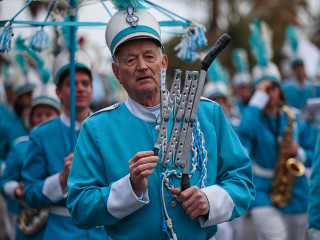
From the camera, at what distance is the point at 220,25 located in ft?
75.2

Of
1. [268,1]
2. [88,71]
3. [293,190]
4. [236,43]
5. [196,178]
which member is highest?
[268,1]

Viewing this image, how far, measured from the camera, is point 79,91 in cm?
428

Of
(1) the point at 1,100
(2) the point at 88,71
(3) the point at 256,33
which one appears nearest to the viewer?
(2) the point at 88,71

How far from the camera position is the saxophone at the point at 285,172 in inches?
245

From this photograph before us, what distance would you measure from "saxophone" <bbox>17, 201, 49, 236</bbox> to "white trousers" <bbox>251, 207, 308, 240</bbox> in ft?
8.88

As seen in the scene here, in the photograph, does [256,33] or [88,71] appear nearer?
[88,71]

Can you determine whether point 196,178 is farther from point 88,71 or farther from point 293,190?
point 293,190

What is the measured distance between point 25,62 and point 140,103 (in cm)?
523

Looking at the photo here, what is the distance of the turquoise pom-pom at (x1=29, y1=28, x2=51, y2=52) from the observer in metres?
3.87

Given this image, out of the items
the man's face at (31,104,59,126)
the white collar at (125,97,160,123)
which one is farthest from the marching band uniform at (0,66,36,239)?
the white collar at (125,97,160,123)

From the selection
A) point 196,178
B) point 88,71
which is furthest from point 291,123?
point 196,178

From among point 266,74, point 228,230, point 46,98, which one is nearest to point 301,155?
point 266,74

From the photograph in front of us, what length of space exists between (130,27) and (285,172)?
4.26 m

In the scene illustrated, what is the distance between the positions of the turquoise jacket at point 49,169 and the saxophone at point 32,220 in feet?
0.85
